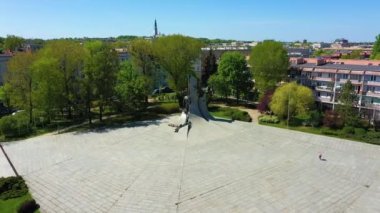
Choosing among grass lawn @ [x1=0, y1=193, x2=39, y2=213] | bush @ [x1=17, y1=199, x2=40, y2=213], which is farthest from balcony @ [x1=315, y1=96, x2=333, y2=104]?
bush @ [x1=17, y1=199, x2=40, y2=213]

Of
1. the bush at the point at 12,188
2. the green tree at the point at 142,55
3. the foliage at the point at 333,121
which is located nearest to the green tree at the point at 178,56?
the green tree at the point at 142,55

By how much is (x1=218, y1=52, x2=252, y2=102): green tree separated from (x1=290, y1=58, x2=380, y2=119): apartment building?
9318 mm

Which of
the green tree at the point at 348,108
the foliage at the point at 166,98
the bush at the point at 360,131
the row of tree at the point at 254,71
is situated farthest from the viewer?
the foliage at the point at 166,98

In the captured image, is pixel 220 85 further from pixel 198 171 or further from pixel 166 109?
pixel 198 171

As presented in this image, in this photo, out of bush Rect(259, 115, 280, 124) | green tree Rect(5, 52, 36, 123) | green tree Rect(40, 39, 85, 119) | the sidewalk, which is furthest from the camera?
bush Rect(259, 115, 280, 124)

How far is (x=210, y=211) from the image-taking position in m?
23.3

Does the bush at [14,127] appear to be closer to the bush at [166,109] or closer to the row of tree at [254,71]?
the bush at [166,109]

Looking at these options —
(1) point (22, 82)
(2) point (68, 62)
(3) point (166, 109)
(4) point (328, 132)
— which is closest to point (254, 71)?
(3) point (166, 109)

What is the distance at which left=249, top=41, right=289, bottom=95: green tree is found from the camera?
5634cm

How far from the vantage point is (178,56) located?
57.0 metres

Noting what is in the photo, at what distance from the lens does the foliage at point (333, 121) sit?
45.1 metres

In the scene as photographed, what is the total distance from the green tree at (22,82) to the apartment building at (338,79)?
44545 millimetres

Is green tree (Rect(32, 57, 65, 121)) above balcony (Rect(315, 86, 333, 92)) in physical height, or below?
above

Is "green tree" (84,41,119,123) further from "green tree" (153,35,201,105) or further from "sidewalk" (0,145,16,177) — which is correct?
"sidewalk" (0,145,16,177)
